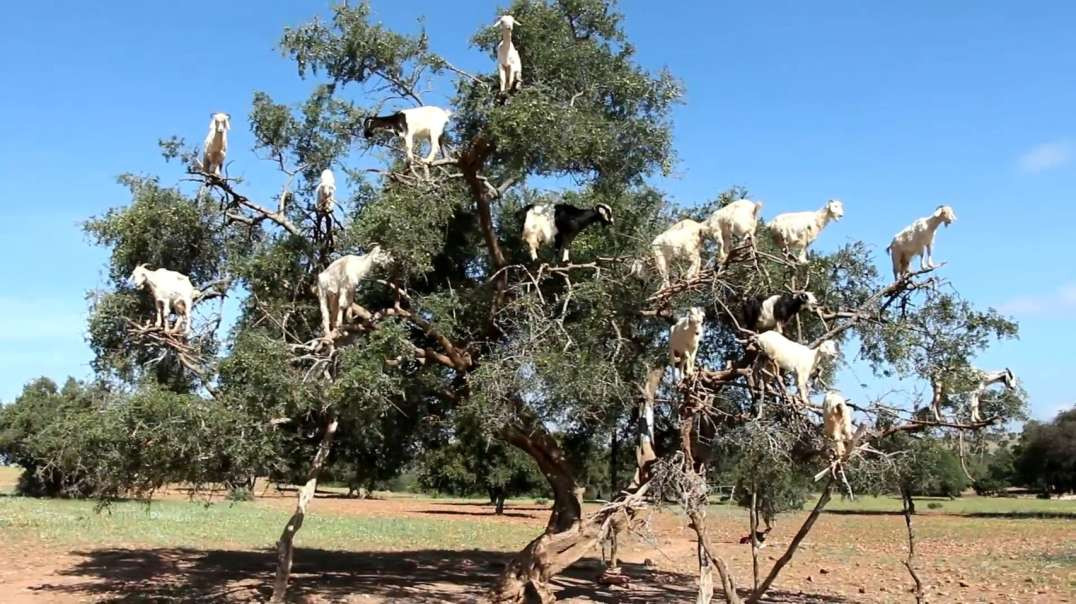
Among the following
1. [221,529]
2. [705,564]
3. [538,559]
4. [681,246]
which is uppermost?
[681,246]

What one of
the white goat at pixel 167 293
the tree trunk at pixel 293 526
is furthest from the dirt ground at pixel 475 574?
the white goat at pixel 167 293

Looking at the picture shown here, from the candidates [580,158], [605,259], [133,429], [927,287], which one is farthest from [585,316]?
[133,429]

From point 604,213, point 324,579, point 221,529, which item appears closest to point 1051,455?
point 221,529

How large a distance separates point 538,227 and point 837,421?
14.6ft

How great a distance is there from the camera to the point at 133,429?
9.79m

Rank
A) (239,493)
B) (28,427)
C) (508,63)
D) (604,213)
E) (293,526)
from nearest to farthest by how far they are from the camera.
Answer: (293,526), (508,63), (604,213), (239,493), (28,427)

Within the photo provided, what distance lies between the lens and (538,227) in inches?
440

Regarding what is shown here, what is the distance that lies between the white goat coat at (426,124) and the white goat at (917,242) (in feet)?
17.9

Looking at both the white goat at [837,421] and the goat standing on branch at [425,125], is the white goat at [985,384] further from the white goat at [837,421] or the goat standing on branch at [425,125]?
the goat standing on branch at [425,125]

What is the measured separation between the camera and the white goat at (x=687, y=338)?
29.6 ft

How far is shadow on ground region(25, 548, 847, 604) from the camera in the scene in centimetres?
1291

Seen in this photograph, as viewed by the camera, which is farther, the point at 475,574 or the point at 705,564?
the point at 475,574

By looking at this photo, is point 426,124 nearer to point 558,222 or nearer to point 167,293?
point 558,222

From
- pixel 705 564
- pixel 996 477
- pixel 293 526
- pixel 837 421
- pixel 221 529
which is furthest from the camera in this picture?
pixel 996 477
